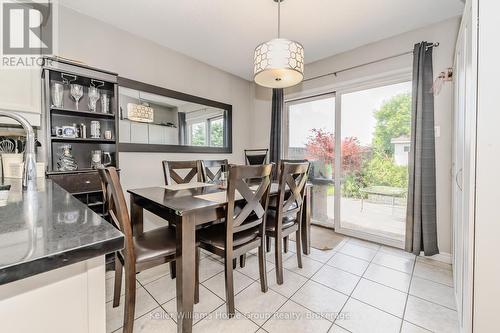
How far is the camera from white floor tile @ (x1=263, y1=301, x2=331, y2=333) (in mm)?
1441

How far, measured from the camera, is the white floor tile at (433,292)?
1711 mm

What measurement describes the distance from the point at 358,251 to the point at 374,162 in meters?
1.18

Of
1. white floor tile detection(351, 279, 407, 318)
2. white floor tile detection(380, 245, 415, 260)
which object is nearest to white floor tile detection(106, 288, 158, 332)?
white floor tile detection(351, 279, 407, 318)

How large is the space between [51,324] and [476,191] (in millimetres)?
1637

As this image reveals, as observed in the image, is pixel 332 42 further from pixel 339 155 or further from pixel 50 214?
pixel 50 214

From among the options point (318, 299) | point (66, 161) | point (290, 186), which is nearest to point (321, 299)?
point (318, 299)

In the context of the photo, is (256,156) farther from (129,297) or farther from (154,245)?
(129,297)

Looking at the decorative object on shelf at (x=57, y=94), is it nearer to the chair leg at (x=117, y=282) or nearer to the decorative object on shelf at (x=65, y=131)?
the decorative object on shelf at (x=65, y=131)

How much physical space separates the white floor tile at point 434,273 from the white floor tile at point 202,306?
192 cm

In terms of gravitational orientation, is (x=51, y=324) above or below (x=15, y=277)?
below

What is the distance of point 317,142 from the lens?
11.5 feet

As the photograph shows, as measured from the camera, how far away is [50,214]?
0.71 metres

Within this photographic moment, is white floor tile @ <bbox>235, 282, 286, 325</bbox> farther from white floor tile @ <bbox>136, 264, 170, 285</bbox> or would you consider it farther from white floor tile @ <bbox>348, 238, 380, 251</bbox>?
white floor tile @ <bbox>348, 238, 380, 251</bbox>

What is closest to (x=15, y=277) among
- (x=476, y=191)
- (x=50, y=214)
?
(x=50, y=214)
